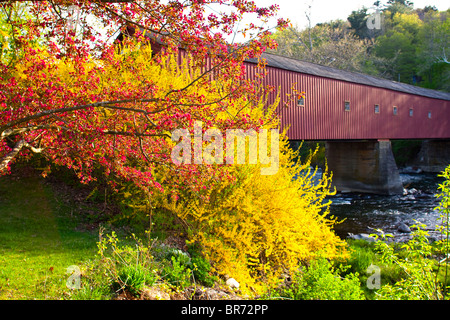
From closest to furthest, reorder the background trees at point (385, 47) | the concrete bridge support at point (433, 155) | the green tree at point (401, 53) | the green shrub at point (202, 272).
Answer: the green shrub at point (202, 272) → the concrete bridge support at point (433, 155) → the background trees at point (385, 47) → the green tree at point (401, 53)

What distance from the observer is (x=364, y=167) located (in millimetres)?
20203

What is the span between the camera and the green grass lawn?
13.4ft

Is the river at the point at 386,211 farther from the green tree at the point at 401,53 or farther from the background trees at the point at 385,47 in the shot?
the green tree at the point at 401,53

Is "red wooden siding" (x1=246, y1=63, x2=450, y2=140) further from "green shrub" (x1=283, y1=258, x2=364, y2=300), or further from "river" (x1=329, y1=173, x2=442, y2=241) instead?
"green shrub" (x1=283, y1=258, x2=364, y2=300)

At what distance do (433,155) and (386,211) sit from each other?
18.6m

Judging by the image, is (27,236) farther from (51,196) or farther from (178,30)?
(178,30)

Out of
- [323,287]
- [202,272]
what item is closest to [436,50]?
[323,287]

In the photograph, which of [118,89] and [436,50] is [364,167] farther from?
[436,50]

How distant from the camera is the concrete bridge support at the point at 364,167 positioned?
19.1m

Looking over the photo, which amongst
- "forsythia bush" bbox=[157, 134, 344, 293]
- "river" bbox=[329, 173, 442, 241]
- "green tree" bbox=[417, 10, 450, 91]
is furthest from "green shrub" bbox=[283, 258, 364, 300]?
"green tree" bbox=[417, 10, 450, 91]

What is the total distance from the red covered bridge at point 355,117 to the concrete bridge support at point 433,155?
3748 mm

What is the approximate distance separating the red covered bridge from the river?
61.0 inches

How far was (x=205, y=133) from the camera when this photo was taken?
4.83m

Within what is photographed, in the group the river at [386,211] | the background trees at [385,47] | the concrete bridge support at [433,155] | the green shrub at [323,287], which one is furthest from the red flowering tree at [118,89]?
the concrete bridge support at [433,155]
